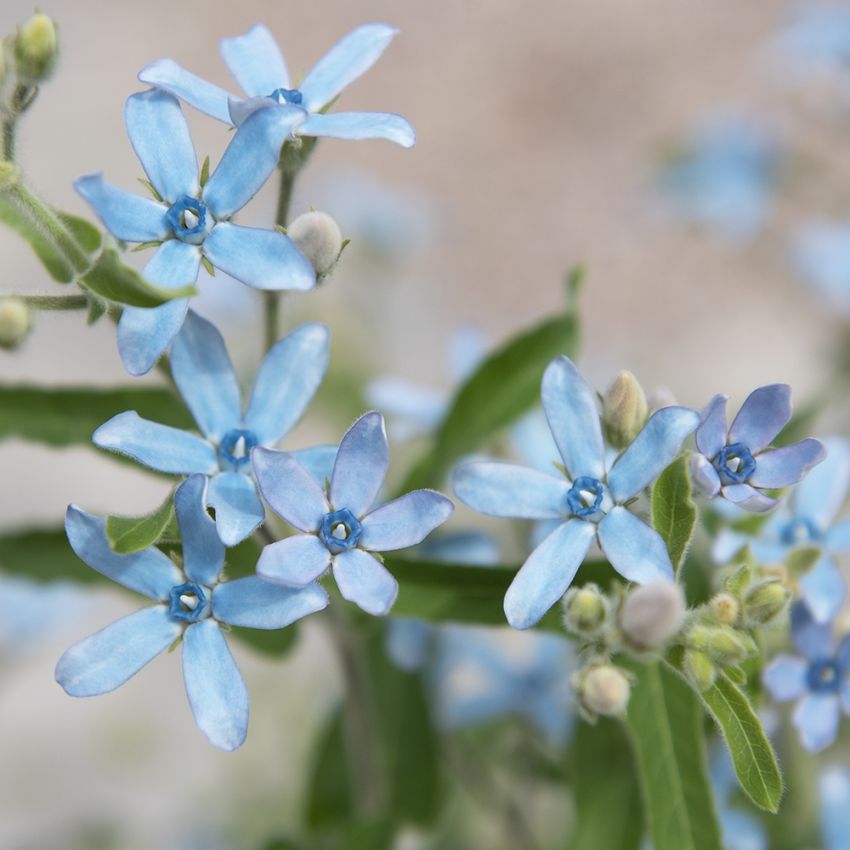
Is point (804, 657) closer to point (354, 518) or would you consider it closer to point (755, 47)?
point (354, 518)

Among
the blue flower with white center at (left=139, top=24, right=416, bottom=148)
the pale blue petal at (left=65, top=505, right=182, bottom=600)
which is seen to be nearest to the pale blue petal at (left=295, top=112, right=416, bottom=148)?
the blue flower with white center at (left=139, top=24, right=416, bottom=148)

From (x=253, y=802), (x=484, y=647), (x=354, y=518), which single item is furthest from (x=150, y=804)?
(x=354, y=518)

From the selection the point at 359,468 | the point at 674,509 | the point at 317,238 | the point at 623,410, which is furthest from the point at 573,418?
the point at 317,238

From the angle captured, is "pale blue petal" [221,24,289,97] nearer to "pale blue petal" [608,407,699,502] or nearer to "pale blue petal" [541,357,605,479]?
"pale blue petal" [541,357,605,479]

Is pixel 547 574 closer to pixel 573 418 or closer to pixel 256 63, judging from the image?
pixel 573 418

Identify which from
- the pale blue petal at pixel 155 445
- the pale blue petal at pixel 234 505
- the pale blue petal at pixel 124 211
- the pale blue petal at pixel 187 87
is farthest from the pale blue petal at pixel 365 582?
the pale blue petal at pixel 187 87
